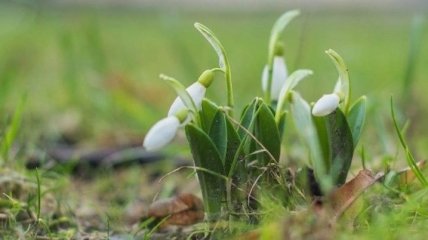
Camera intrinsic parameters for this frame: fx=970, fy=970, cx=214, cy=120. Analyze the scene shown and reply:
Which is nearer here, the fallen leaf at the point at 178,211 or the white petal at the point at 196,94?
the white petal at the point at 196,94

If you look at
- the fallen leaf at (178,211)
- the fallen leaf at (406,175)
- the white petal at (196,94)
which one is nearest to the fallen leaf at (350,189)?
the fallen leaf at (406,175)

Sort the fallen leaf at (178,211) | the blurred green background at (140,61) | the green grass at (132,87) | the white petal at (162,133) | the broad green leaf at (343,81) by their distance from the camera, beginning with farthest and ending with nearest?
1. the blurred green background at (140,61)
2. the green grass at (132,87)
3. the fallen leaf at (178,211)
4. the broad green leaf at (343,81)
5. the white petal at (162,133)

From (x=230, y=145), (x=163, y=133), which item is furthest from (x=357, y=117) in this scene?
(x=163, y=133)

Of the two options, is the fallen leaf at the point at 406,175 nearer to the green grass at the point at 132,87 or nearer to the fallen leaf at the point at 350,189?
the green grass at the point at 132,87

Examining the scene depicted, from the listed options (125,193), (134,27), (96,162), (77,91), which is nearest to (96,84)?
(77,91)

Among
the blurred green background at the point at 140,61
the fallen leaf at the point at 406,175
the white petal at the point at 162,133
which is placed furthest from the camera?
the blurred green background at the point at 140,61

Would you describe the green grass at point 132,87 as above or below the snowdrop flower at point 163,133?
below

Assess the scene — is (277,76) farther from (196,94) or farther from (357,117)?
(196,94)

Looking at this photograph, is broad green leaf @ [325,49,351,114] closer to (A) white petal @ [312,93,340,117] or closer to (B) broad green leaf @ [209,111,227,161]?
(A) white petal @ [312,93,340,117]
